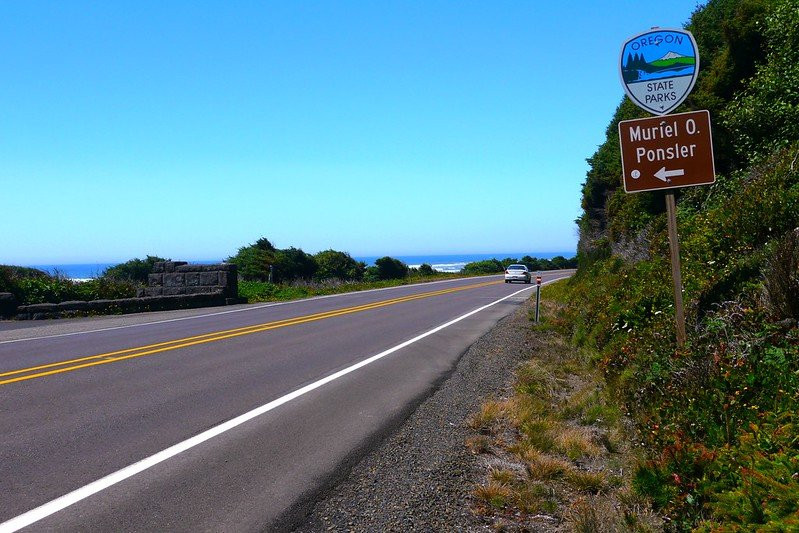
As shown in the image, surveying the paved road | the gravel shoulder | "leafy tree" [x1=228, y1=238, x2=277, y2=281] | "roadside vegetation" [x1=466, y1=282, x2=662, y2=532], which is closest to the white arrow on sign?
"roadside vegetation" [x1=466, y1=282, x2=662, y2=532]

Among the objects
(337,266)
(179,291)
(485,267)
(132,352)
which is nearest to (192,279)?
(179,291)

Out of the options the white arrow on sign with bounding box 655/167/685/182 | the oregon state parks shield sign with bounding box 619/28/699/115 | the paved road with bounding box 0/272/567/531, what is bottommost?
the paved road with bounding box 0/272/567/531

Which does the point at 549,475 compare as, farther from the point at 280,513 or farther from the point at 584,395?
the point at 584,395

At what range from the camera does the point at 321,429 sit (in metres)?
6.94

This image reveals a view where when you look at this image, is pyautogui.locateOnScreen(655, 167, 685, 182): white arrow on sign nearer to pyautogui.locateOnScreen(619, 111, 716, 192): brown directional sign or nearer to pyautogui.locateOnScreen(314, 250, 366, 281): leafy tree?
pyautogui.locateOnScreen(619, 111, 716, 192): brown directional sign

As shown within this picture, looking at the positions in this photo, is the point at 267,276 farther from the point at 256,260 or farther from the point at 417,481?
the point at 417,481

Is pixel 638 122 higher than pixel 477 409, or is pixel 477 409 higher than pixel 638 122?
pixel 638 122

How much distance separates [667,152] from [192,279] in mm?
21697

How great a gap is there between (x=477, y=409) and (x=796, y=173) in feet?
17.8

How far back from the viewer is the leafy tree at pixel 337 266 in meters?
55.5

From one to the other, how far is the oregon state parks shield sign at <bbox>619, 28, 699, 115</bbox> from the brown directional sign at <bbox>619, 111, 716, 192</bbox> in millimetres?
219

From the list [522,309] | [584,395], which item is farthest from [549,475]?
[522,309]

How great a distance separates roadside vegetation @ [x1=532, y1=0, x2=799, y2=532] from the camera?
4059 millimetres

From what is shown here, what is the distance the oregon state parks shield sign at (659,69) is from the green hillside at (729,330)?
179cm
